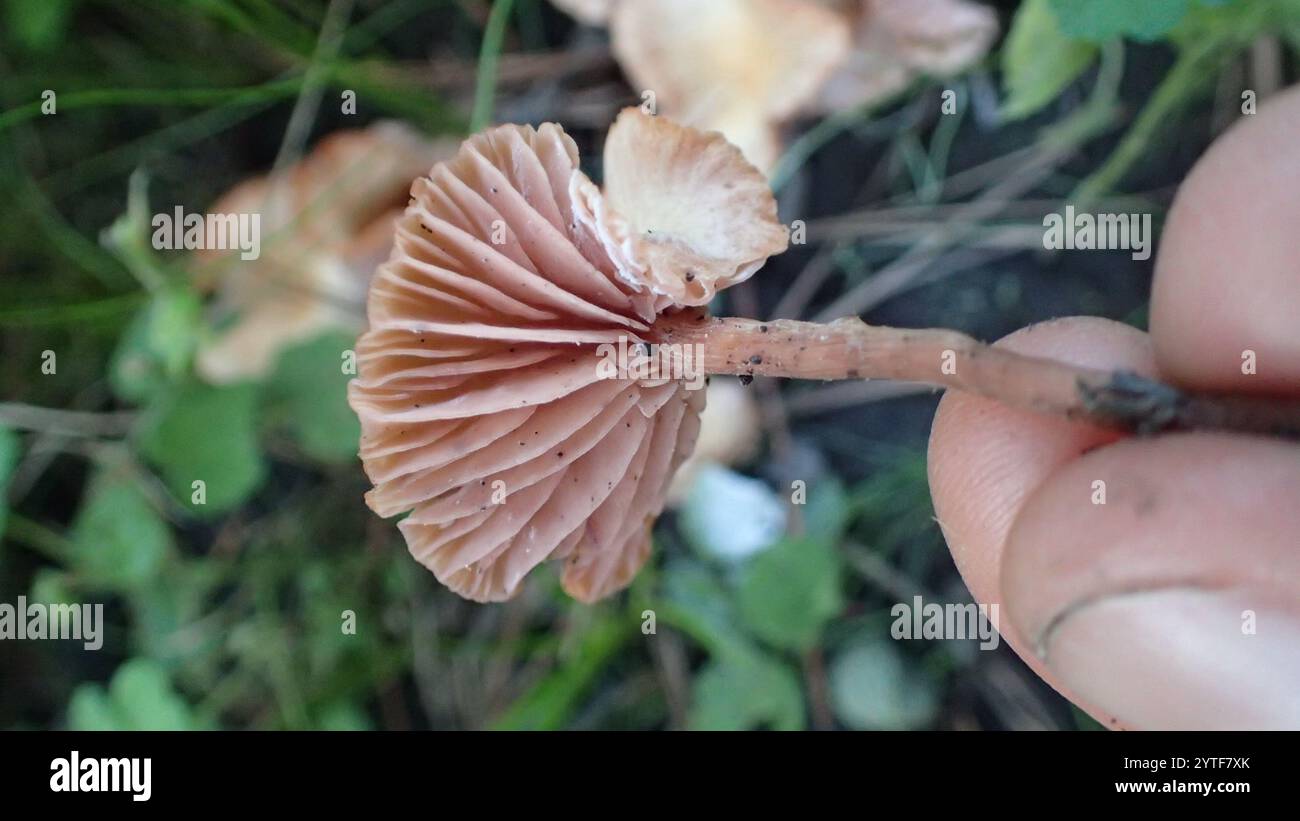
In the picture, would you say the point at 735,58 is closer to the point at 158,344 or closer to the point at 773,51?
the point at 773,51

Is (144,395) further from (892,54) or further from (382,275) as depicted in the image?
(892,54)

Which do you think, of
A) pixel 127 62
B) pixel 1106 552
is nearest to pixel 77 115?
pixel 127 62

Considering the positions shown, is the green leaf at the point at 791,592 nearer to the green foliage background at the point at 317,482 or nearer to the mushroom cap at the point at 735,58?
the green foliage background at the point at 317,482

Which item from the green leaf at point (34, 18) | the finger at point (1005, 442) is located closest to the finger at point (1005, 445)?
the finger at point (1005, 442)

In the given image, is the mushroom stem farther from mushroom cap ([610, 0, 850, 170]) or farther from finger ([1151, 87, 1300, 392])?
mushroom cap ([610, 0, 850, 170])

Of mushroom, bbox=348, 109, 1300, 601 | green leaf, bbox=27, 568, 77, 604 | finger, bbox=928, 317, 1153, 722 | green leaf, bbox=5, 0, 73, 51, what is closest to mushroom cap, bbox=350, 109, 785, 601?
mushroom, bbox=348, 109, 1300, 601

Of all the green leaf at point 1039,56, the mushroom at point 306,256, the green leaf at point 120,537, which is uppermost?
the green leaf at point 1039,56

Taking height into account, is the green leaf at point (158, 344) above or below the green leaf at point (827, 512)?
above
